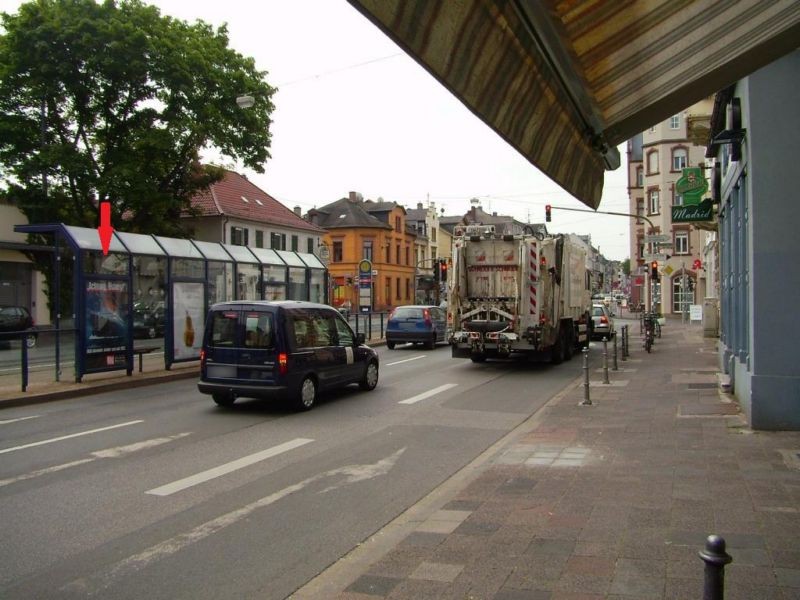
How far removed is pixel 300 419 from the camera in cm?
1075

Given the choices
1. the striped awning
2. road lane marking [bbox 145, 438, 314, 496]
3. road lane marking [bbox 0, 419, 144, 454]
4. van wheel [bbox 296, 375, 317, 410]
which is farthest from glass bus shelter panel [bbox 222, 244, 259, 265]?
the striped awning

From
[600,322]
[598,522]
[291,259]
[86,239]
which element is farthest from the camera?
[600,322]

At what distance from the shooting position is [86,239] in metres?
14.5

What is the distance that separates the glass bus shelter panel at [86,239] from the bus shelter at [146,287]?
0.02 metres

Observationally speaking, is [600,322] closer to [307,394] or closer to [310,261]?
[310,261]

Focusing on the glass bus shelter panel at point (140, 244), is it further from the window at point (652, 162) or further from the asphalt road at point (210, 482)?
the window at point (652, 162)

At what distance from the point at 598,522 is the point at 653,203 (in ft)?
197

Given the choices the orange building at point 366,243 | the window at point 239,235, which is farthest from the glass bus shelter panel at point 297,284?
the orange building at point 366,243

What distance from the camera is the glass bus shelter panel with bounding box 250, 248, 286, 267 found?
799 inches

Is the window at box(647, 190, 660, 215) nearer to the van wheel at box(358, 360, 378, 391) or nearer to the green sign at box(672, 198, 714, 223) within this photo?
the green sign at box(672, 198, 714, 223)

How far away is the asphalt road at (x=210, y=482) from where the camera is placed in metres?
4.79

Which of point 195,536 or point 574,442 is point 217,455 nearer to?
point 195,536

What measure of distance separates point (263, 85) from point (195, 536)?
27780 millimetres

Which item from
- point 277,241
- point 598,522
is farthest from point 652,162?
point 598,522
